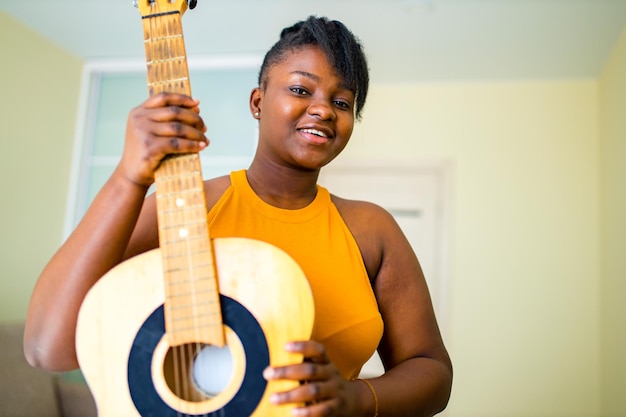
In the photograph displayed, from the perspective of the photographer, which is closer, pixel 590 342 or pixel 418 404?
pixel 418 404

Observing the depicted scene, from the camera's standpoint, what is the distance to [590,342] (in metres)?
4.03

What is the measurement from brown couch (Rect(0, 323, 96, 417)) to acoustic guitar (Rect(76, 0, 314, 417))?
2.23 m

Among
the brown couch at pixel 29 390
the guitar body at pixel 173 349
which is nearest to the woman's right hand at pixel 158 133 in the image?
the guitar body at pixel 173 349

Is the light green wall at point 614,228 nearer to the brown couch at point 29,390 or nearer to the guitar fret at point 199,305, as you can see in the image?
the brown couch at point 29,390

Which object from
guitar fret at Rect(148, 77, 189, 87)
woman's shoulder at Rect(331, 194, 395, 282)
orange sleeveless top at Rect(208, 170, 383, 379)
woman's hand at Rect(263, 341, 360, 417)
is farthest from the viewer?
woman's shoulder at Rect(331, 194, 395, 282)

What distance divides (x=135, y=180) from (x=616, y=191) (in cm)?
361

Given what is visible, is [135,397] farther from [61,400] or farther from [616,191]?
[616,191]

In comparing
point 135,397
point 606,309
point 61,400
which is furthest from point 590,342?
point 135,397

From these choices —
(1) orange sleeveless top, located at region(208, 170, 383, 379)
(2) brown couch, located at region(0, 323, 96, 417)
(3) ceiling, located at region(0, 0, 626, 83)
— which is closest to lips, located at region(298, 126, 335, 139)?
(1) orange sleeveless top, located at region(208, 170, 383, 379)

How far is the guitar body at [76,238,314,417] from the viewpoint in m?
0.65

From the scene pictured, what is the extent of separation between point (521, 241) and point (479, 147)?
0.80 meters

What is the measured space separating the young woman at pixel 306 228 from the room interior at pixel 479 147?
257cm

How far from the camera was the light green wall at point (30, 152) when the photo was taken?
3.57m

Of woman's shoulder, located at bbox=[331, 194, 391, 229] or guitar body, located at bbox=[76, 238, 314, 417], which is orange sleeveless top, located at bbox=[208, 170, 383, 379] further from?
guitar body, located at bbox=[76, 238, 314, 417]
